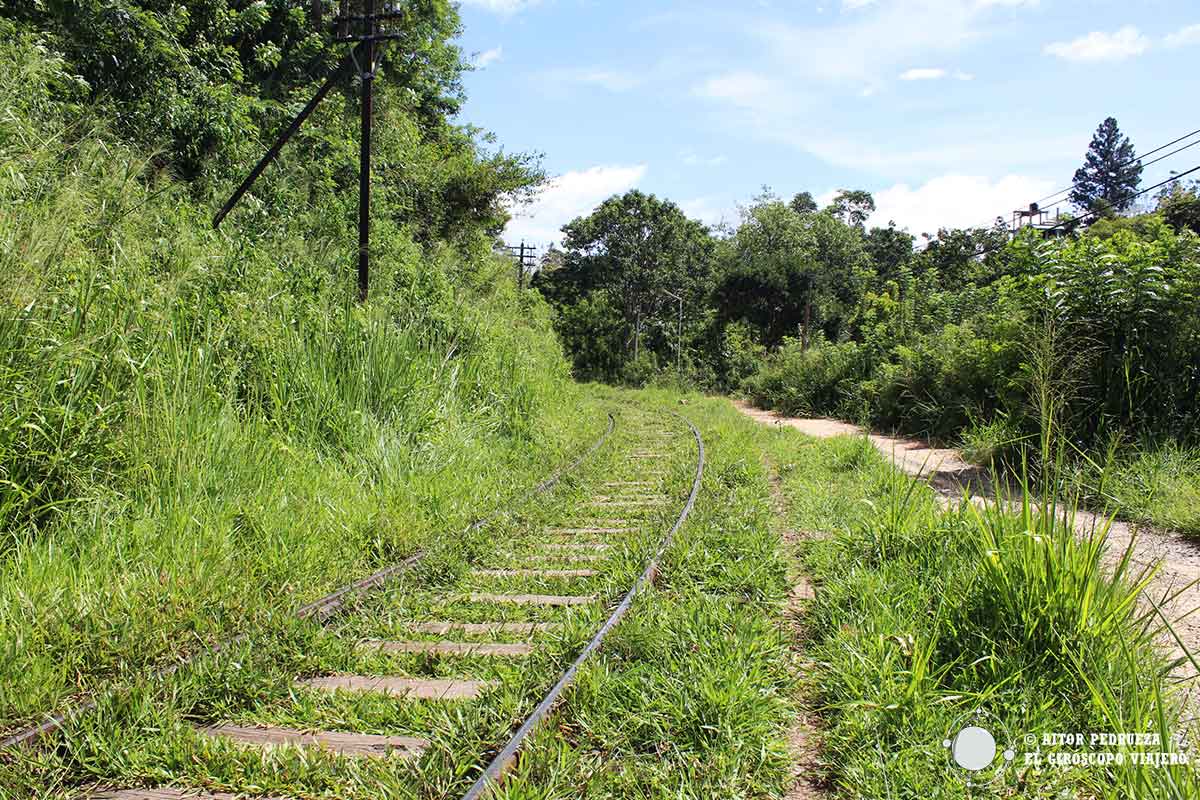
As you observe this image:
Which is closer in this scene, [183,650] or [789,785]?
[789,785]

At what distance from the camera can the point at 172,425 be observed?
521 centimetres

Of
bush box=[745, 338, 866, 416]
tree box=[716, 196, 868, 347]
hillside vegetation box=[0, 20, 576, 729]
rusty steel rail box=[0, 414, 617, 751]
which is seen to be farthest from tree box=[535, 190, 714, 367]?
rusty steel rail box=[0, 414, 617, 751]

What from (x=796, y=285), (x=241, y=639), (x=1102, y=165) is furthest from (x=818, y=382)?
(x=1102, y=165)

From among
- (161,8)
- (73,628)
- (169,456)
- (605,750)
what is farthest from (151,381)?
(161,8)

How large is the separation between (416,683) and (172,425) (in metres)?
2.87

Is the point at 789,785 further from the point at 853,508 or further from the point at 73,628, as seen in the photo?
the point at 853,508

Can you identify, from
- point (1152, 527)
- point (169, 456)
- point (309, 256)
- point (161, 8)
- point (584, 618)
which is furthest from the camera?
point (161, 8)

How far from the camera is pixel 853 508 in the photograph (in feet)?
23.5

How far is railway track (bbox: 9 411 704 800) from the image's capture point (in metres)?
2.78

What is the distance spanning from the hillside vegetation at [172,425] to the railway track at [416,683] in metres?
0.47

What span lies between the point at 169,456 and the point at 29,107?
5261 mm

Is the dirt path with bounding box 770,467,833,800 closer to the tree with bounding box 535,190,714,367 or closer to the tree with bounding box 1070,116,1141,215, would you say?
the tree with bounding box 535,190,714,367

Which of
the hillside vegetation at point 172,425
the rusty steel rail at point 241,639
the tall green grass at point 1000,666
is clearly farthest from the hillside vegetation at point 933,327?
the hillside vegetation at point 172,425

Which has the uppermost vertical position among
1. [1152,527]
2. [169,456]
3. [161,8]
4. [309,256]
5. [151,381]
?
[161,8]
